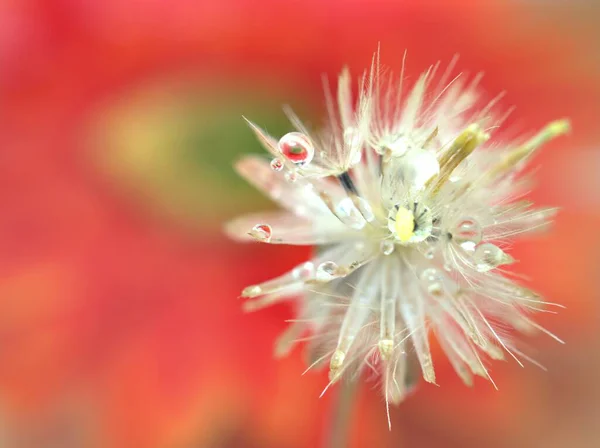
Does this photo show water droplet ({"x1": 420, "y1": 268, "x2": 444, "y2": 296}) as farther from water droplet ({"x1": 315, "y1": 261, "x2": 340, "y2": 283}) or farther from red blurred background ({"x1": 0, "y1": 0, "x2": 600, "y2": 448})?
red blurred background ({"x1": 0, "y1": 0, "x2": 600, "y2": 448})

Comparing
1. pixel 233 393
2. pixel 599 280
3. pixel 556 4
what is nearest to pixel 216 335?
pixel 233 393

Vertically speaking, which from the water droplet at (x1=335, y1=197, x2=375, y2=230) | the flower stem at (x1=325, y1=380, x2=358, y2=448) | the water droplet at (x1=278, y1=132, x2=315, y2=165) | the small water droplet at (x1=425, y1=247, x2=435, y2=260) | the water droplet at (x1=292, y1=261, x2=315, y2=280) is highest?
the water droplet at (x1=278, y1=132, x2=315, y2=165)

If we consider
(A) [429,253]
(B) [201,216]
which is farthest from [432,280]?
(B) [201,216]

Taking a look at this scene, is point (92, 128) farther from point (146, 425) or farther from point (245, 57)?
point (146, 425)

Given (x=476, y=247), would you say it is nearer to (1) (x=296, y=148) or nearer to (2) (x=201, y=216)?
(1) (x=296, y=148)

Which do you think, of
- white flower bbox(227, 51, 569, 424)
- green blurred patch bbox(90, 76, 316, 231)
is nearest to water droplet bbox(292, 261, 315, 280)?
white flower bbox(227, 51, 569, 424)

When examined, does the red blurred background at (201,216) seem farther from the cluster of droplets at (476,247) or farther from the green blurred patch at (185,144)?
the cluster of droplets at (476,247)

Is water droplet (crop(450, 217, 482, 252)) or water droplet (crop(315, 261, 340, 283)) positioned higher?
water droplet (crop(450, 217, 482, 252))
